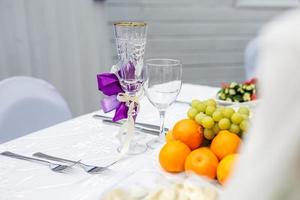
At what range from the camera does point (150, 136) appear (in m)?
1.03

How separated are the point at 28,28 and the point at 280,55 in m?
2.07

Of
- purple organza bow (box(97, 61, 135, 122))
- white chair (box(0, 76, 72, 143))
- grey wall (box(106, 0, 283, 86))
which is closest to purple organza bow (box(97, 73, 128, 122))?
purple organza bow (box(97, 61, 135, 122))

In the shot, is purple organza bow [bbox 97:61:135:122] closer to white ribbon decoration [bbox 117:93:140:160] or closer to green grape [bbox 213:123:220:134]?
white ribbon decoration [bbox 117:93:140:160]

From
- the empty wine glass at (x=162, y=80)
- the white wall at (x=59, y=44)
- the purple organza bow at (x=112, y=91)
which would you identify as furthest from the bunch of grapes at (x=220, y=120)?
the white wall at (x=59, y=44)

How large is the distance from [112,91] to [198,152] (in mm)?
308

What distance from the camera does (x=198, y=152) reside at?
74 centimetres

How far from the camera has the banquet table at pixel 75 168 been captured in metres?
0.72

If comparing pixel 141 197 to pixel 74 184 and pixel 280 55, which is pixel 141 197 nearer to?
pixel 74 184

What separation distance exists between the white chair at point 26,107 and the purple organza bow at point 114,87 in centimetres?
39

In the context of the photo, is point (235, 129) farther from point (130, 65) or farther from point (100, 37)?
point (100, 37)

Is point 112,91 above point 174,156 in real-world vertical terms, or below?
above

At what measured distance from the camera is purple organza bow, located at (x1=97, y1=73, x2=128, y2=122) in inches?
36.8

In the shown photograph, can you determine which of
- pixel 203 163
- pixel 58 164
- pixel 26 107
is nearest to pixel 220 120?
pixel 203 163

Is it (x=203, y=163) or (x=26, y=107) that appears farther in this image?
(x=26, y=107)
